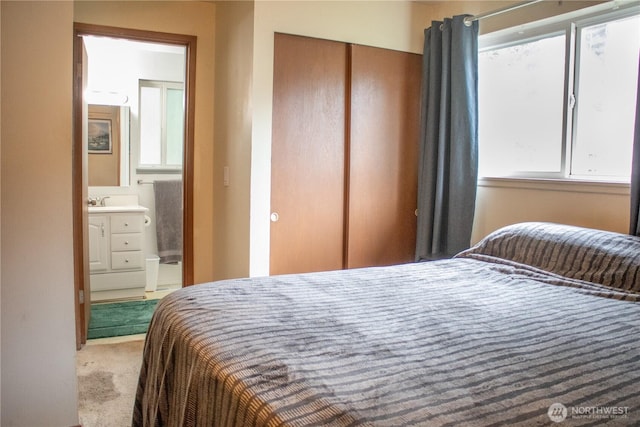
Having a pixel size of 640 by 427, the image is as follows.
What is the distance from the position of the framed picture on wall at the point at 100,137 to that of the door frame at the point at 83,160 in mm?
1659

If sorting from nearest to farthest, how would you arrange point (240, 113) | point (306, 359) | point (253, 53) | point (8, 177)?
point (306, 359), point (8, 177), point (253, 53), point (240, 113)

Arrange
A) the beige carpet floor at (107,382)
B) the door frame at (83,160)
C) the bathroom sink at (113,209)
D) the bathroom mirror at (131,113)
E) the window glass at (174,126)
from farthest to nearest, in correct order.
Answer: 1. the window glass at (174,126)
2. the bathroom mirror at (131,113)
3. the bathroom sink at (113,209)
4. the door frame at (83,160)
5. the beige carpet floor at (107,382)

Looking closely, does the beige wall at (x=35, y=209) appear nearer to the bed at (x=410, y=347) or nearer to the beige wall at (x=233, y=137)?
the bed at (x=410, y=347)

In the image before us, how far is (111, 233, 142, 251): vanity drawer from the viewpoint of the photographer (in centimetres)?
461

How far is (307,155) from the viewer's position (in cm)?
303

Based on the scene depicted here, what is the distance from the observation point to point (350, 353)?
4.03 ft

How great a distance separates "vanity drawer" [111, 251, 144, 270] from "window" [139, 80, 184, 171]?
95 cm

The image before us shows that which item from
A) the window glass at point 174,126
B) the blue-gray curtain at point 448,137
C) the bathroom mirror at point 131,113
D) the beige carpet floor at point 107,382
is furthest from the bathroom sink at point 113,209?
the blue-gray curtain at point 448,137

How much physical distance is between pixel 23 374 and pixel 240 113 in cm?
168

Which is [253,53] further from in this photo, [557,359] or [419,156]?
[557,359]

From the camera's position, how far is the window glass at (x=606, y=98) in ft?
8.27

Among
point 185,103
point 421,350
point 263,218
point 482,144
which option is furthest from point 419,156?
point 421,350

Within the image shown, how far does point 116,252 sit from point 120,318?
31.0 inches

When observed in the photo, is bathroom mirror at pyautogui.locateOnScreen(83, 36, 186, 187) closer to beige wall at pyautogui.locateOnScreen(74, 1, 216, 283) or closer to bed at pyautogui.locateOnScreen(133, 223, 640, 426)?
beige wall at pyautogui.locateOnScreen(74, 1, 216, 283)
